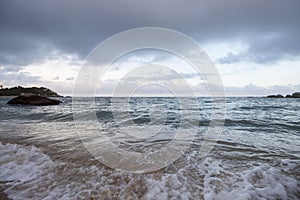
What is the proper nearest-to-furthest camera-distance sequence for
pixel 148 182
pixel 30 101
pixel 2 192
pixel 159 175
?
pixel 2 192, pixel 148 182, pixel 159 175, pixel 30 101

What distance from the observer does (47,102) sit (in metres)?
22.2

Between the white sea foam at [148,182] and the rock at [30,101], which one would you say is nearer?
the white sea foam at [148,182]

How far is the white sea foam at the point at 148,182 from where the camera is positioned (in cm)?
254

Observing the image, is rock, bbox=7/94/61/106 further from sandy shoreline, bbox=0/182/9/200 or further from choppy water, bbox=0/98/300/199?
sandy shoreline, bbox=0/182/9/200

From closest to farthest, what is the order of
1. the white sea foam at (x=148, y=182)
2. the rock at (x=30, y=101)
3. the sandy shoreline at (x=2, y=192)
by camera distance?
the sandy shoreline at (x=2, y=192)
the white sea foam at (x=148, y=182)
the rock at (x=30, y=101)

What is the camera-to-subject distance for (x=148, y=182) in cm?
284

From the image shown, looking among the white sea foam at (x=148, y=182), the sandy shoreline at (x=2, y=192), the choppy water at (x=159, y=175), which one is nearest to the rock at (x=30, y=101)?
Answer: the choppy water at (x=159, y=175)

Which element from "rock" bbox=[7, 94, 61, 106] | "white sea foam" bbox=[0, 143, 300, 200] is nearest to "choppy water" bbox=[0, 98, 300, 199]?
"white sea foam" bbox=[0, 143, 300, 200]

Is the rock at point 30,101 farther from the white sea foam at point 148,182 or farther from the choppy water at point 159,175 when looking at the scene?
the white sea foam at point 148,182

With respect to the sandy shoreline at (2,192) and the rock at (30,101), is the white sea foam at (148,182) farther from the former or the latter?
the rock at (30,101)

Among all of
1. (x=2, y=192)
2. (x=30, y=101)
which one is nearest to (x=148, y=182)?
(x=2, y=192)

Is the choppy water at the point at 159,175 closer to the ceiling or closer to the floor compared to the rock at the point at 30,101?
closer to the floor

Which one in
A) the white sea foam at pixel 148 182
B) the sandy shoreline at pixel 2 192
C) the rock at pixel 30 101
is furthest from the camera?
the rock at pixel 30 101

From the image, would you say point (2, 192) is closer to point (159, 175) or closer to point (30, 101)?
point (159, 175)
